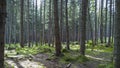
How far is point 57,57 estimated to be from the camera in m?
15.0

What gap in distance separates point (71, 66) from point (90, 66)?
1.36m

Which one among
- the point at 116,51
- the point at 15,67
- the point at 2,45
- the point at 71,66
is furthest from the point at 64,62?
the point at 2,45

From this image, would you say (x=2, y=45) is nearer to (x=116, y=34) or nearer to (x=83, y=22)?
(x=116, y=34)

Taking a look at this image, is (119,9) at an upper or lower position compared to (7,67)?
upper

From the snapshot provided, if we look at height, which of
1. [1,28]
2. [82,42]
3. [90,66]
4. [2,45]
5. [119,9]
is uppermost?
[119,9]

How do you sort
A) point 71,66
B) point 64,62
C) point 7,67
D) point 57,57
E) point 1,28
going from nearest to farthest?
point 1,28 → point 7,67 → point 71,66 → point 64,62 → point 57,57

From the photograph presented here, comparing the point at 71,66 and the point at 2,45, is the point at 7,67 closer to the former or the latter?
the point at 71,66

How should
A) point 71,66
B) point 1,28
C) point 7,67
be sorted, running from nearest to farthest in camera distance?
point 1,28 < point 7,67 < point 71,66

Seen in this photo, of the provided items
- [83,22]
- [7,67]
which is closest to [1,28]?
[7,67]

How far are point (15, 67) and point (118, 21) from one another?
21.9 ft

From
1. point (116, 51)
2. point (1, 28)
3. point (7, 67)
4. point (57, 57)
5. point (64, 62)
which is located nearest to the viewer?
point (1, 28)

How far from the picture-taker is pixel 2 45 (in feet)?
13.9

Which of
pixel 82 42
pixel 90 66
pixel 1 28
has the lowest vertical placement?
pixel 90 66

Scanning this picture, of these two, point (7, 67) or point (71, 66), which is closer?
point (7, 67)
